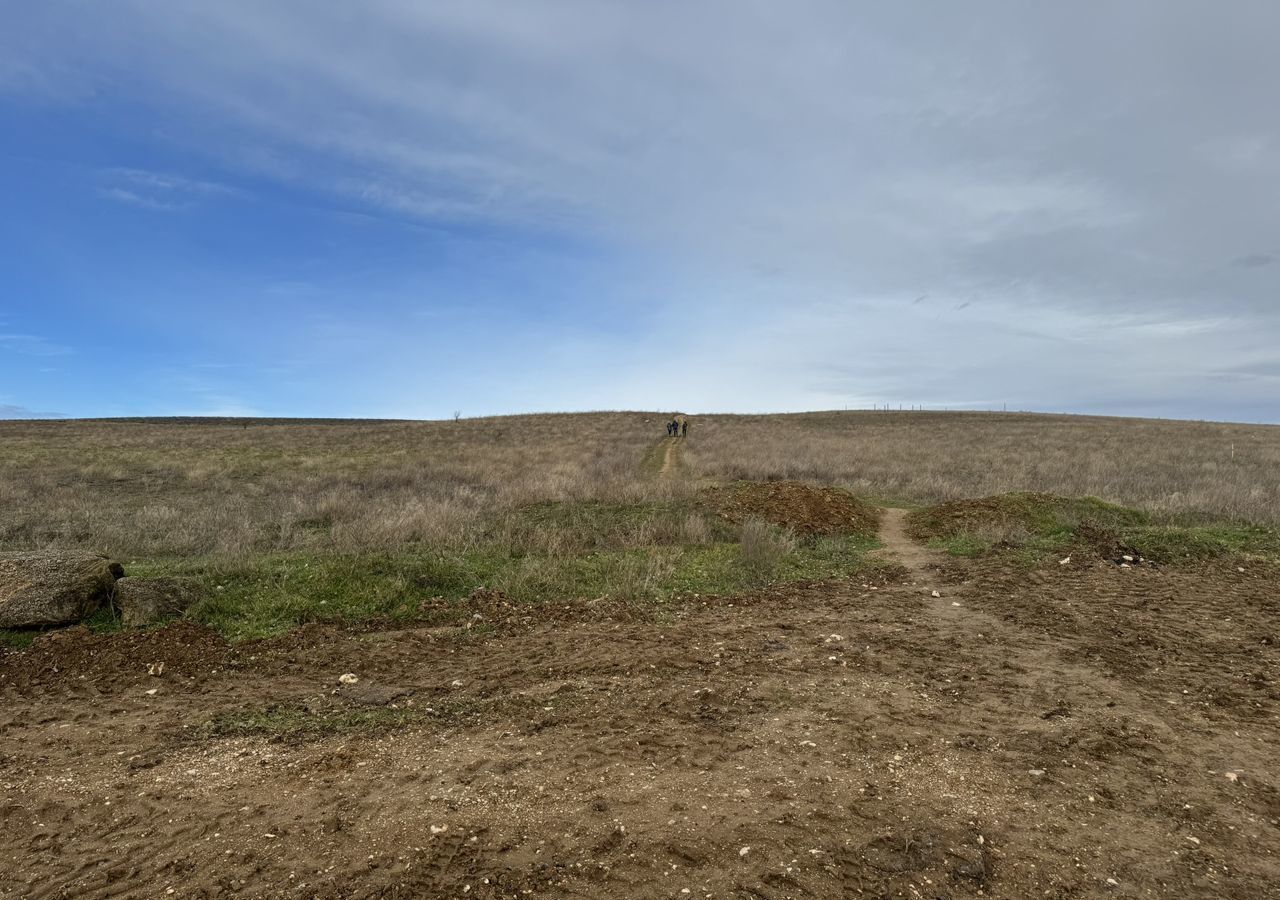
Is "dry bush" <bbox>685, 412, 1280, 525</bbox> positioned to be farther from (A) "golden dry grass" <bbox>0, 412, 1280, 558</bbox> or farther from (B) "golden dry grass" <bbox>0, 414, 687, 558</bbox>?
(B) "golden dry grass" <bbox>0, 414, 687, 558</bbox>

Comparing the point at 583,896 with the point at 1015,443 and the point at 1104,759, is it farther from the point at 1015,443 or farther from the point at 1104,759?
the point at 1015,443

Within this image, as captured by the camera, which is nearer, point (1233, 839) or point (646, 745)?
point (1233, 839)

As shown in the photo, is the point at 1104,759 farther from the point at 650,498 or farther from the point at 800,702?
the point at 650,498

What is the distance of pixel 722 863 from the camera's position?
342 cm

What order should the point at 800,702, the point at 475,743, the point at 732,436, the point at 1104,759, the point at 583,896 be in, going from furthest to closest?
the point at 732,436, the point at 800,702, the point at 475,743, the point at 1104,759, the point at 583,896

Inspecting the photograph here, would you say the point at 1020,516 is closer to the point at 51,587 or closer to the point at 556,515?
the point at 556,515

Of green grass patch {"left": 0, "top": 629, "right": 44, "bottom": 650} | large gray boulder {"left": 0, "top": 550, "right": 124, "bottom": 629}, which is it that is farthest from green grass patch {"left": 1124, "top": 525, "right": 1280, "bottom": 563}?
green grass patch {"left": 0, "top": 629, "right": 44, "bottom": 650}

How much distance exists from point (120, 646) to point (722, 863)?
6487 mm

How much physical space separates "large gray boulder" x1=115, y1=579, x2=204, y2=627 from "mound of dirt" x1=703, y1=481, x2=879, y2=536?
8.26 m

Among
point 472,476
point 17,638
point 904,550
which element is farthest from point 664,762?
point 472,476

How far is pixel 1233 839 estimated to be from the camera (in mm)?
3631

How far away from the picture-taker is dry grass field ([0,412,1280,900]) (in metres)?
3.49

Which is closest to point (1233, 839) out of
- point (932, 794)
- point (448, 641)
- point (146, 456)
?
point (932, 794)

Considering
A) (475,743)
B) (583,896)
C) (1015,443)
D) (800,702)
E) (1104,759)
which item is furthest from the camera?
(1015,443)
